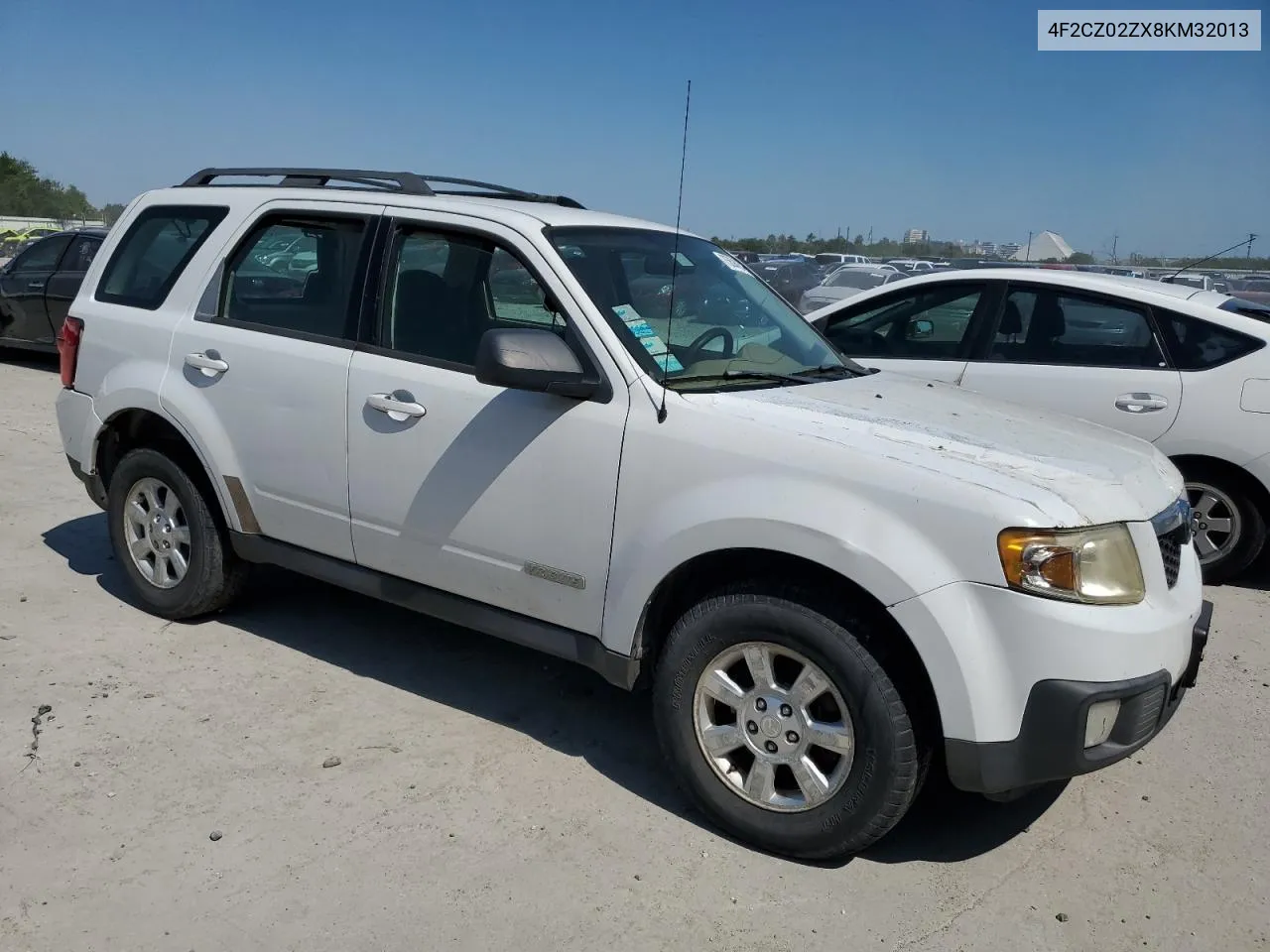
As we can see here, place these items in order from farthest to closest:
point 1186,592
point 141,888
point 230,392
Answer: point 230,392 → point 1186,592 → point 141,888

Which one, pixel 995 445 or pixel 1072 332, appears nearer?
pixel 995 445

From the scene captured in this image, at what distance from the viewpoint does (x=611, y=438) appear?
140 inches

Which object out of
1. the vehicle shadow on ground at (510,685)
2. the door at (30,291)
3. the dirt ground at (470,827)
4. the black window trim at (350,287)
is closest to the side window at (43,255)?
the door at (30,291)

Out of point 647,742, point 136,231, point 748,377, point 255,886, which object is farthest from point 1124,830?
point 136,231

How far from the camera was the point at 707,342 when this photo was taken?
3951mm

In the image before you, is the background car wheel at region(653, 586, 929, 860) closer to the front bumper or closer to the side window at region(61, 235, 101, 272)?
the front bumper

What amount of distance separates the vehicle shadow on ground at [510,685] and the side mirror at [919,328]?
3.28 metres

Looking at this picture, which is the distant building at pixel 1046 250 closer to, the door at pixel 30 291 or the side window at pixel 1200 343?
the side window at pixel 1200 343

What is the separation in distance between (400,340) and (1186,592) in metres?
2.78

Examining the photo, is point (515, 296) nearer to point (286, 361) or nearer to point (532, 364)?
point (532, 364)

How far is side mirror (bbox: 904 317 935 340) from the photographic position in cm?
682

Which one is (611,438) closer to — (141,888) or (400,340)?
(400,340)

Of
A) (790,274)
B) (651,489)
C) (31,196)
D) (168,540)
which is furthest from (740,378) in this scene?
(31,196)

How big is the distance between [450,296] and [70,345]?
2.21 metres
